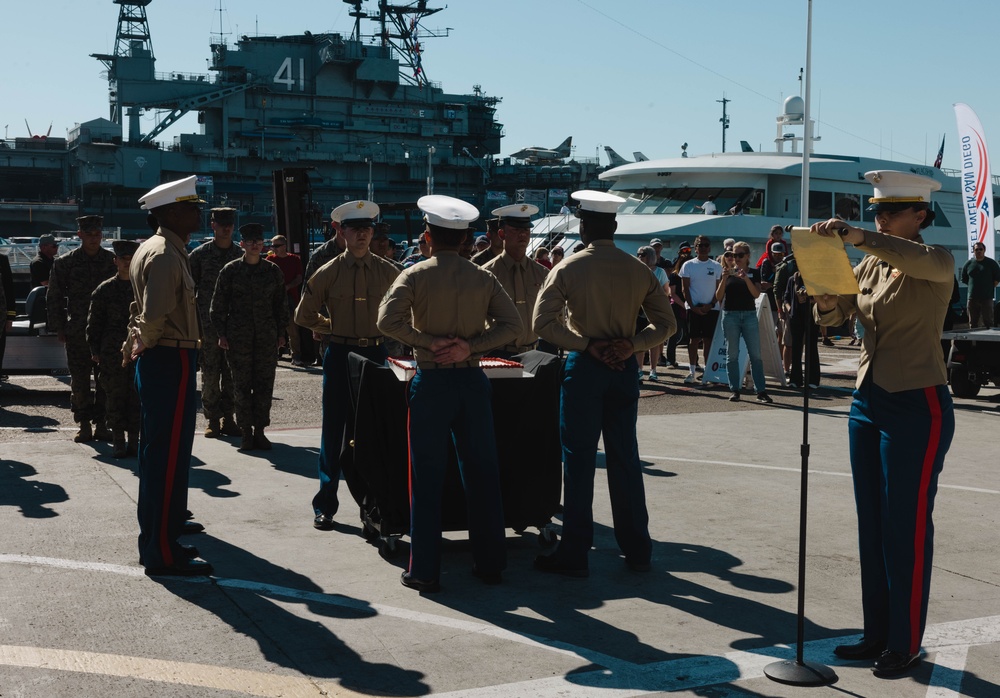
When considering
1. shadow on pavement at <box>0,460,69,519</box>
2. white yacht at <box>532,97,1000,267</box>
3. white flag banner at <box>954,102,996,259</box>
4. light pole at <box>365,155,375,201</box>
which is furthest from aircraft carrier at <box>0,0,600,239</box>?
shadow on pavement at <box>0,460,69,519</box>

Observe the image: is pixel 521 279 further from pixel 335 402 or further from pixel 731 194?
pixel 731 194

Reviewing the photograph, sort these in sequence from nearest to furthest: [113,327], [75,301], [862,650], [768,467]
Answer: [862,650]
[768,467]
[113,327]
[75,301]

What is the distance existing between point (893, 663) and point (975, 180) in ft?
59.7

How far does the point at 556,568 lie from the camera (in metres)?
5.66

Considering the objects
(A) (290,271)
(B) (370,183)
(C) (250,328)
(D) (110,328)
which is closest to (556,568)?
(C) (250,328)

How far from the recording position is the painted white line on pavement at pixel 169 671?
13.1ft

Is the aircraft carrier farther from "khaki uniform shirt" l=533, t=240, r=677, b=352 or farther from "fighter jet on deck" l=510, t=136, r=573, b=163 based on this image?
"khaki uniform shirt" l=533, t=240, r=677, b=352

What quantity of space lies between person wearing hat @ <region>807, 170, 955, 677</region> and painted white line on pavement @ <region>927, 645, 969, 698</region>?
0.37ft

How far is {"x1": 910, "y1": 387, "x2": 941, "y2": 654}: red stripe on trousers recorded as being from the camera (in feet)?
14.1

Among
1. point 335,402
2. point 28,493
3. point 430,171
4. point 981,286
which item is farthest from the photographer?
point 430,171

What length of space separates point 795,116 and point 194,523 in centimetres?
2723

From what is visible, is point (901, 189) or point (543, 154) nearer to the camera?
point (901, 189)

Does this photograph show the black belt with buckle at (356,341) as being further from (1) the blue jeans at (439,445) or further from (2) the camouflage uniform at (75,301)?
(2) the camouflage uniform at (75,301)

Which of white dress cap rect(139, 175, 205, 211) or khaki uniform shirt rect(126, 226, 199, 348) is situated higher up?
white dress cap rect(139, 175, 205, 211)
